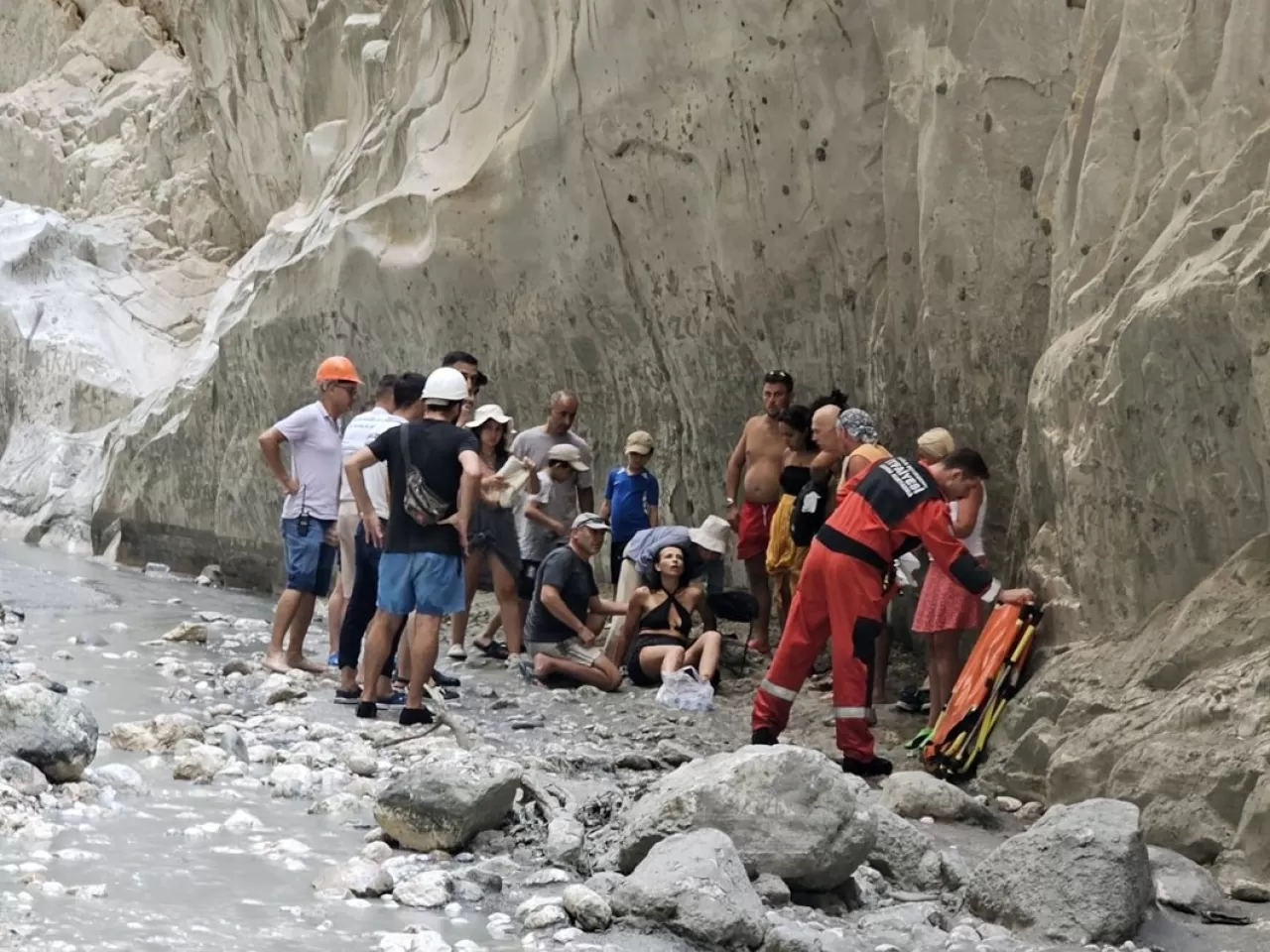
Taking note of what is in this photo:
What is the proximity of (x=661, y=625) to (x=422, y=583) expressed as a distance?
1.96 meters

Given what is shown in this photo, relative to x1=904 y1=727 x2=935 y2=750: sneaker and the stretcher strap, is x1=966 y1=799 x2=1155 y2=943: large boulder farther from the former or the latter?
x1=904 y1=727 x2=935 y2=750: sneaker

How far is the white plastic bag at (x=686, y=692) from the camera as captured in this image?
27.4ft

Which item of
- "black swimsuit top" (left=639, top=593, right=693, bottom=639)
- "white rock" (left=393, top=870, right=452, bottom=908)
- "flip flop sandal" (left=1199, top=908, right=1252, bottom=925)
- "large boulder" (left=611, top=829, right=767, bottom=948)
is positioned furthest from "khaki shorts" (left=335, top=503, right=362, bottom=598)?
"flip flop sandal" (left=1199, top=908, right=1252, bottom=925)

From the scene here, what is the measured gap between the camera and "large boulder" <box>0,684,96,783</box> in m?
5.54

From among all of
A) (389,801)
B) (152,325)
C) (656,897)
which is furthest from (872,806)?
(152,325)

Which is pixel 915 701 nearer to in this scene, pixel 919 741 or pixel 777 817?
pixel 919 741

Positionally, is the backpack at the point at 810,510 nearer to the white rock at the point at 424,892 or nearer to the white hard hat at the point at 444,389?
the white hard hat at the point at 444,389

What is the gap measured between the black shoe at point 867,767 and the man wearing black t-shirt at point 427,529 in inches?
69.7

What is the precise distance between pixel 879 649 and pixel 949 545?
69.4 inches

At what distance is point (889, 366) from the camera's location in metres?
9.47

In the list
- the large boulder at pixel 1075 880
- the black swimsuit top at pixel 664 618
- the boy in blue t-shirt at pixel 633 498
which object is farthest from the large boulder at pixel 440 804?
the boy in blue t-shirt at pixel 633 498

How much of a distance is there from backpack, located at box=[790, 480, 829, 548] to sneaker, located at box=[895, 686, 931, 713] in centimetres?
98

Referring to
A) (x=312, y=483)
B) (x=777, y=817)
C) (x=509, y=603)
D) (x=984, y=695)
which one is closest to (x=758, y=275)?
(x=509, y=603)

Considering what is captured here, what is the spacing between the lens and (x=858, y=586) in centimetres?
693
